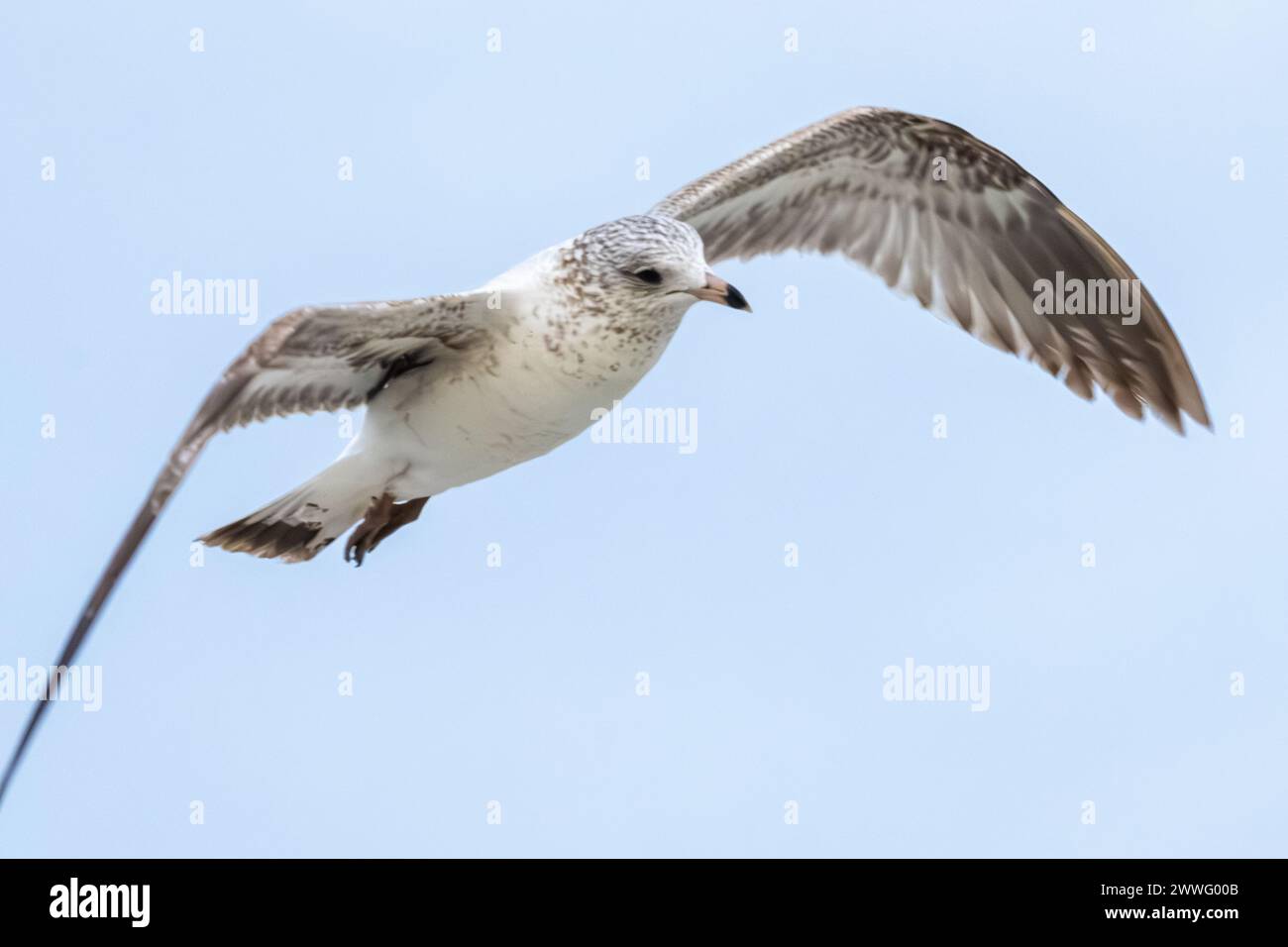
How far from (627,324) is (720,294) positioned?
0.44 m

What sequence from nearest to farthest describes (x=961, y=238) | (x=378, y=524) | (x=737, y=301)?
(x=737, y=301), (x=378, y=524), (x=961, y=238)

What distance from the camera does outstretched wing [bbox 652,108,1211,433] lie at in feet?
33.0

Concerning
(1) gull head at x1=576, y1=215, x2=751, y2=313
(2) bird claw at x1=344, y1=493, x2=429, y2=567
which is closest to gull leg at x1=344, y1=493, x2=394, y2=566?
(2) bird claw at x1=344, y1=493, x2=429, y2=567

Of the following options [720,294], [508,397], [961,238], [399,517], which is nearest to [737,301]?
[720,294]

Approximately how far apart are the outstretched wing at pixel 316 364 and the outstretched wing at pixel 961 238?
207 centimetres

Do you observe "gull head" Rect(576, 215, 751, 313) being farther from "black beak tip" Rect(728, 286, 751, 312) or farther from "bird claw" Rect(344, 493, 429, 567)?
"bird claw" Rect(344, 493, 429, 567)

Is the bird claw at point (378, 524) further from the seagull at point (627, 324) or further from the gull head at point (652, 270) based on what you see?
the gull head at point (652, 270)

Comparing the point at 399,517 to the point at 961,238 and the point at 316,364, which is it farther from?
the point at 961,238

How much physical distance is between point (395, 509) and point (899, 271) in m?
3.35

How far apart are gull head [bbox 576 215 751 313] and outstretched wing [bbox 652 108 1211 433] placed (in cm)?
174

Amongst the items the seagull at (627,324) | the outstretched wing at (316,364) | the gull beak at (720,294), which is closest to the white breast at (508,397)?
the seagull at (627,324)

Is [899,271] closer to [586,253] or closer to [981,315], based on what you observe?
[981,315]

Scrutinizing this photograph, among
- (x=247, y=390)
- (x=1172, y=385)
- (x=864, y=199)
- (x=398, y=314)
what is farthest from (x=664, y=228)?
(x=1172, y=385)

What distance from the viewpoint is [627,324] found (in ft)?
26.3
